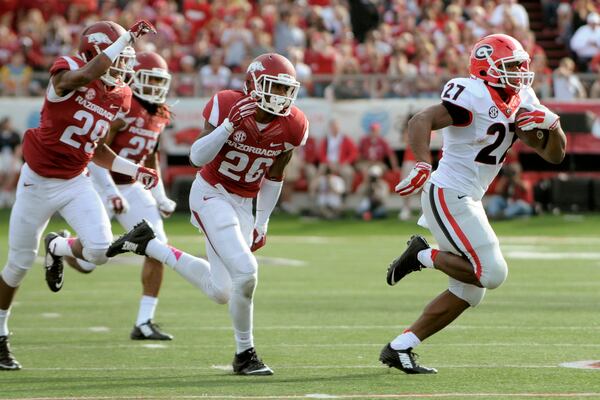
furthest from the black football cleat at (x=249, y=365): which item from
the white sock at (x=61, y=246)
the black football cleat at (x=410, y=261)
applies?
the white sock at (x=61, y=246)

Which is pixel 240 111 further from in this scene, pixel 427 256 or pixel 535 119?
pixel 535 119

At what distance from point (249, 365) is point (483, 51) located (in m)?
2.00

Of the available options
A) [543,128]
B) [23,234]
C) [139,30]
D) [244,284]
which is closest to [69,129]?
[23,234]

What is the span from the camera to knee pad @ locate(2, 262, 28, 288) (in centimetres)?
696

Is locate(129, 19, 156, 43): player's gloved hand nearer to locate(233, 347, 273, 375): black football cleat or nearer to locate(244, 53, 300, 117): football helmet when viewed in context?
locate(244, 53, 300, 117): football helmet

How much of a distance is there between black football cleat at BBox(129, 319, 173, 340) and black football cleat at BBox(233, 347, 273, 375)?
1.59 meters

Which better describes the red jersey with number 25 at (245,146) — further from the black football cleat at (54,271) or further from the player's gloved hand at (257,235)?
the black football cleat at (54,271)

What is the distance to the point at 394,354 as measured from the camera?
6.44 metres

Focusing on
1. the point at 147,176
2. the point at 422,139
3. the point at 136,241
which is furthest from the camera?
the point at 147,176

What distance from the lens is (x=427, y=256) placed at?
21.6 feet

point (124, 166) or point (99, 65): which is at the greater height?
point (99, 65)

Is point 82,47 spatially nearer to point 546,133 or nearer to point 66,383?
point 66,383

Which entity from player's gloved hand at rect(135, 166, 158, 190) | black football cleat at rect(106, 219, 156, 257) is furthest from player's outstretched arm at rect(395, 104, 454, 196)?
player's gloved hand at rect(135, 166, 158, 190)

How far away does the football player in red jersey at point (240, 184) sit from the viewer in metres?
6.43
